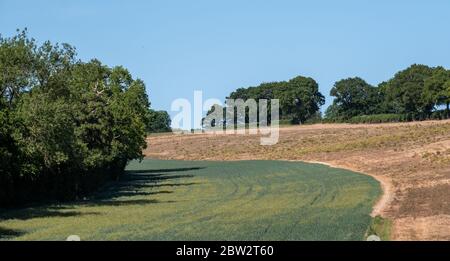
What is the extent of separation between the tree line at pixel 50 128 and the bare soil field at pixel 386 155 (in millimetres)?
19046

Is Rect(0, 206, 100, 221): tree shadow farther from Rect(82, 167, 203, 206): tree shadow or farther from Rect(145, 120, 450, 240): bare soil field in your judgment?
Rect(145, 120, 450, 240): bare soil field

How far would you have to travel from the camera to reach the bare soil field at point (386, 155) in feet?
104

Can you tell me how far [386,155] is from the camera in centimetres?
7925

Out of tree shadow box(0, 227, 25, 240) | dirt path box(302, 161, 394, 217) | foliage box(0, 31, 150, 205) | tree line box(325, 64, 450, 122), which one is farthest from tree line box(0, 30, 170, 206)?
tree line box(325, 64, 450, 122)

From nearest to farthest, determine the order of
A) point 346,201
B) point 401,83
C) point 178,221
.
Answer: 1. point 178,221
2. point 346,201
3. point 401,83

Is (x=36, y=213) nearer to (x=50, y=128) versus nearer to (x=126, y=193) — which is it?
(x=50, y=128)

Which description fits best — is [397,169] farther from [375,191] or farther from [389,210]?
[389,210]

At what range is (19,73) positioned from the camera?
4478 cm

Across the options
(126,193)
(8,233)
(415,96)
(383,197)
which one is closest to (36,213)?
(8,233)

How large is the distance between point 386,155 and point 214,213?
48.4m

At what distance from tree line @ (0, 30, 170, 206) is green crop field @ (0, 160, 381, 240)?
2.24m

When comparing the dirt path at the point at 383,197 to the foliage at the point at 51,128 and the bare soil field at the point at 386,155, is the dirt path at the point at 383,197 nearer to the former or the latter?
the bare soil field at the point at 386,155
